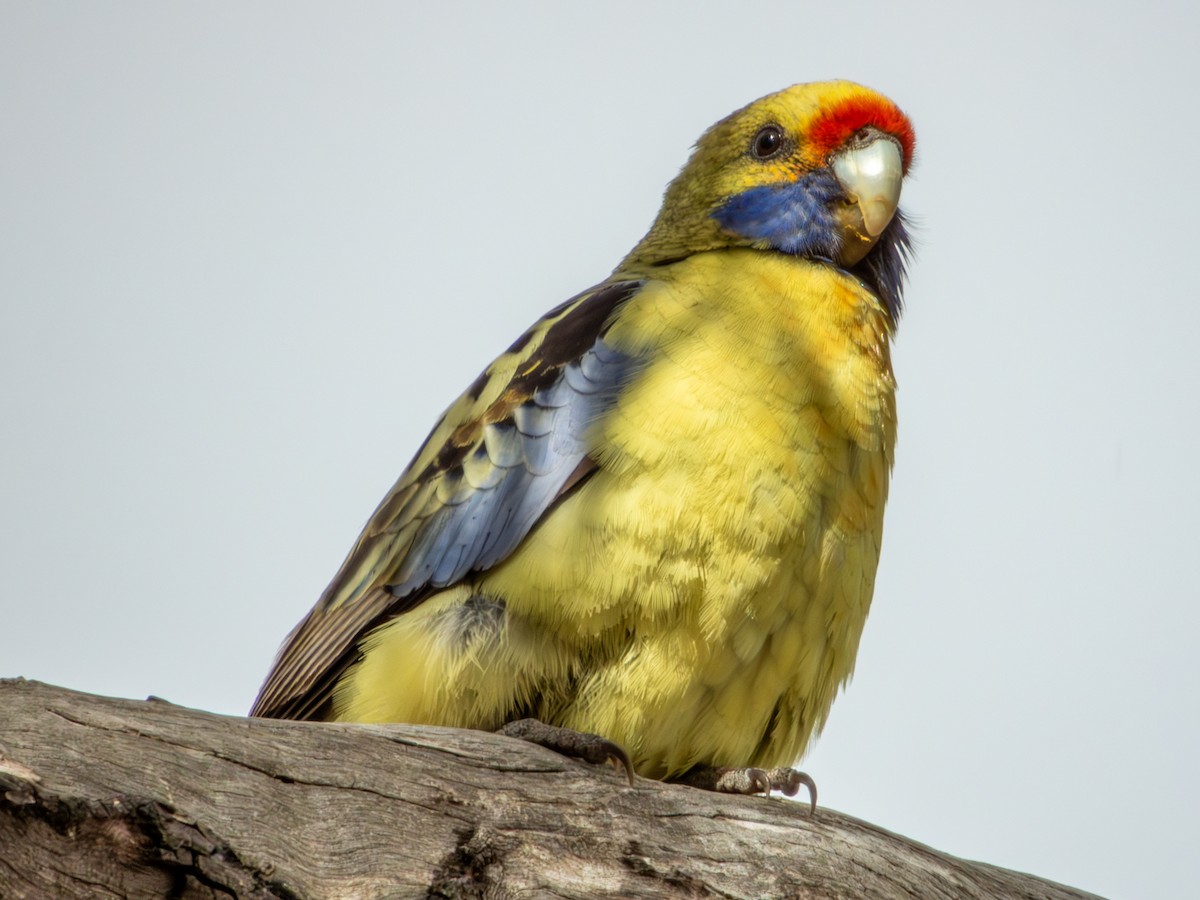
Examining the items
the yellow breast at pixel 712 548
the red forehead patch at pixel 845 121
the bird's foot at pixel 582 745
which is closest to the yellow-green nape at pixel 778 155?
the red forehead patch at pixel 845 121

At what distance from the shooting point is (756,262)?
5121 millimetres

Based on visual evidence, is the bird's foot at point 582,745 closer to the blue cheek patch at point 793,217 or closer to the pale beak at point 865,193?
the blue cheek patch at point 793,217

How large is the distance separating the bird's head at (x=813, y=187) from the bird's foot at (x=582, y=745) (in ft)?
7.36

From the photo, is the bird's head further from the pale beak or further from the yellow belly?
the yellow belly

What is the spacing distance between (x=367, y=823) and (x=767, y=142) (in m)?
3.43

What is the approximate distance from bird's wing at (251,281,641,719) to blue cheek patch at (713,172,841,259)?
2.12 feet

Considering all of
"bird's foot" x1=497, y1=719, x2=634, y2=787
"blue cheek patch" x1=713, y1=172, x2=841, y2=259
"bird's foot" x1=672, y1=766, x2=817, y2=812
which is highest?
"blue cheek patch" x1=713, y1=172, x2=841, y2=259

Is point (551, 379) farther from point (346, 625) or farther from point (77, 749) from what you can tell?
point (77, 749)

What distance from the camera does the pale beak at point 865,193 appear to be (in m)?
5.26

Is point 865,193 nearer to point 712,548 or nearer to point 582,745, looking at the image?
point 712,548

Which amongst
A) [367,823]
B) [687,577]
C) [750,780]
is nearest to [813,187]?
[687,577]

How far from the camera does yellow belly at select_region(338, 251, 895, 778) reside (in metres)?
4.15

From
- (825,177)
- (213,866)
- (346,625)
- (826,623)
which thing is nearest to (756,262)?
(825,177)

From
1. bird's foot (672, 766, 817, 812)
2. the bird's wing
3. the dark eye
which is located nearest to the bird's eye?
the dark eye
